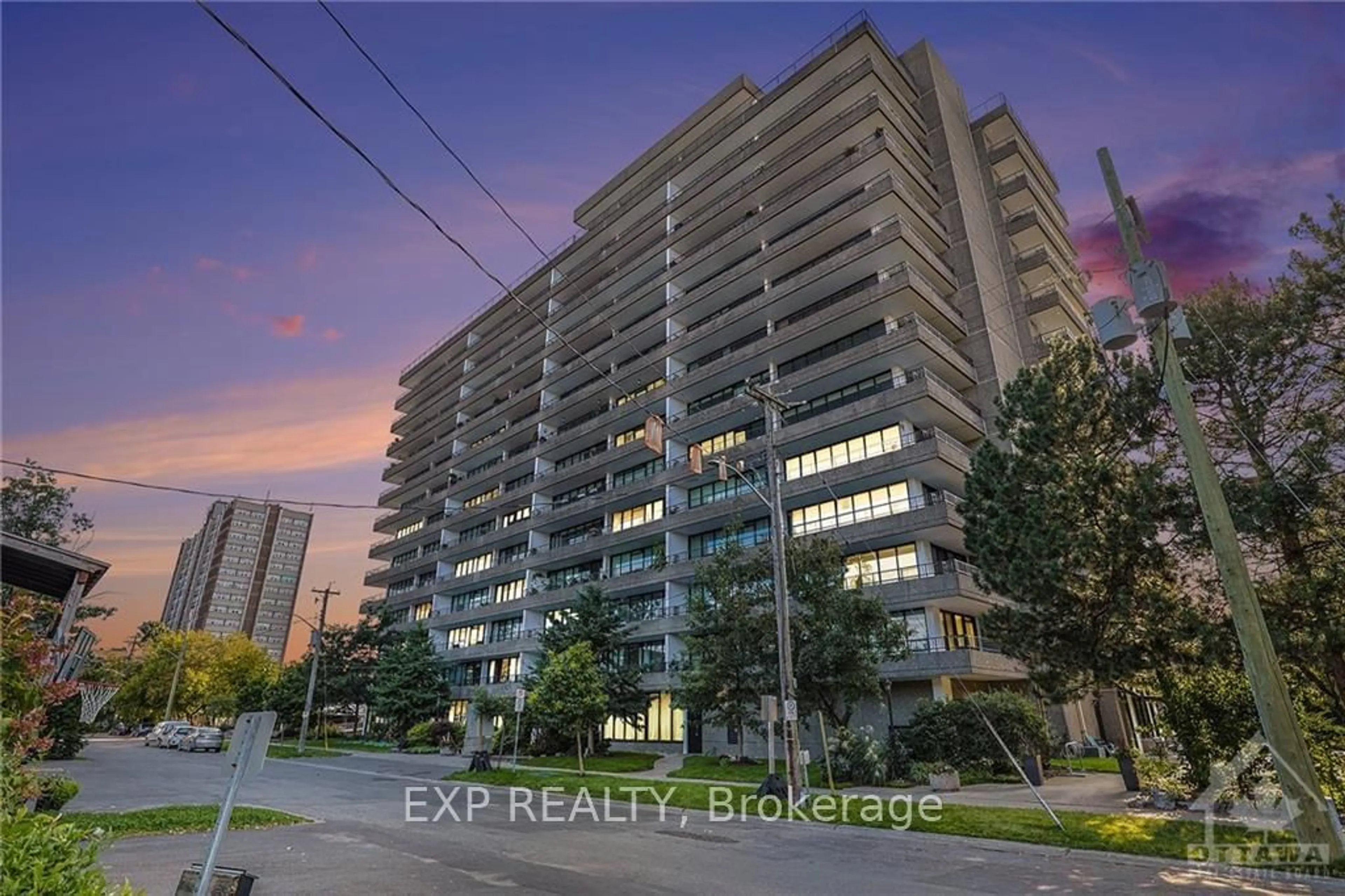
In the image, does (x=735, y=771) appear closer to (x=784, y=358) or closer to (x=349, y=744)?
(x=784, y=358)

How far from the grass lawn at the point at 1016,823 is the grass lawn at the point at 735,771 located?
339cm

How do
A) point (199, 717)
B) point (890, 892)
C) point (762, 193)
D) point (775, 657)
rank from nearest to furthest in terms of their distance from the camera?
point (890, 892)
point (775, 657)
point (762, 193)
point (199, 717)

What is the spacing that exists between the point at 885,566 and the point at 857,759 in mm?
10913

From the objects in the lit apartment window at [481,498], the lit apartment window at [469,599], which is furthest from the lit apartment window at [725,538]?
the lit apartment window at [481,498]

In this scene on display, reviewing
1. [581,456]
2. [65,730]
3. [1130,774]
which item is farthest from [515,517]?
[1130,774]

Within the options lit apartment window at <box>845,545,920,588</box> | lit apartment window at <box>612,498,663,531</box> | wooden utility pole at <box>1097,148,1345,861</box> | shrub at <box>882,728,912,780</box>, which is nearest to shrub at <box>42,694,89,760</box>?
lit apartment window at <box>612,498,663,531</box>

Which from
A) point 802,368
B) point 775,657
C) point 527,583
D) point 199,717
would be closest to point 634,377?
point 802,368

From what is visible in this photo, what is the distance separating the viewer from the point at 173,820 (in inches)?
516

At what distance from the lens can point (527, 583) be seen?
1953 inches

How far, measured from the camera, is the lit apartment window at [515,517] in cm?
5431

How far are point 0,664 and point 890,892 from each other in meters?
10.9

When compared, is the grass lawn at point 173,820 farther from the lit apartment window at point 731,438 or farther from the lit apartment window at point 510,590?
the lit apartment window at point 510,590

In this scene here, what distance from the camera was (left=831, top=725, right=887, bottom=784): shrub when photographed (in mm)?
21188

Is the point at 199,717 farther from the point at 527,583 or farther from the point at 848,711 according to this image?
the point at 848,711
